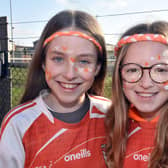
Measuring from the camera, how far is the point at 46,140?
1.83m

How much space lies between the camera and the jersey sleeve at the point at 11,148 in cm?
167

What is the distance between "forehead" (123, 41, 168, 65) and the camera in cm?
172

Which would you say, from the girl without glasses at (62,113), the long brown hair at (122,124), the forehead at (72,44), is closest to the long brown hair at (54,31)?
the girl without glasses at (62,113)

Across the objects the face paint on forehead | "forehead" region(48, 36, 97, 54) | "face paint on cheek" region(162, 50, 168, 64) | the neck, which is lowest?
the neck

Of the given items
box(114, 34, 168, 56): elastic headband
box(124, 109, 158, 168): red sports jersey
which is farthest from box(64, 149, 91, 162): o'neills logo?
box(114, 34, 168, 56): elastic headband

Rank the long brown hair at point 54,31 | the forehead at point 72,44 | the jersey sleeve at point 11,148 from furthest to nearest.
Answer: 1. the long brown hair at point 54,31
2. the forehead at point 72,44
3. the jersey sleeve at point 11,148

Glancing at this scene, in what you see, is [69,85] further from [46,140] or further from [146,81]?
[146,81]

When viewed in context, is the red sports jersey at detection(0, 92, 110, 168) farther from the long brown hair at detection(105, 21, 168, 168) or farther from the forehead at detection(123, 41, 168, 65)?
the forehead at detection(123, 41, 168, 65)

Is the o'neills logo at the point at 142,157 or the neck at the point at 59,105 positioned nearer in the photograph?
the o'neills logo at the point at 142,157

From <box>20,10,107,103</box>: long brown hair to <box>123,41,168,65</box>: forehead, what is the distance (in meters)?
0.34

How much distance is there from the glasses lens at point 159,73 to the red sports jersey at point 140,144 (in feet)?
0.99

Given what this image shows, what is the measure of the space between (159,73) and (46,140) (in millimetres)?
957

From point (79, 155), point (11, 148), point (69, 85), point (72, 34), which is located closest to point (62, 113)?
point (69, 85)

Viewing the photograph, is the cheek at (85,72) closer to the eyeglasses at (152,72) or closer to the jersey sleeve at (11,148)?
the eyeglasses at (152,72)
